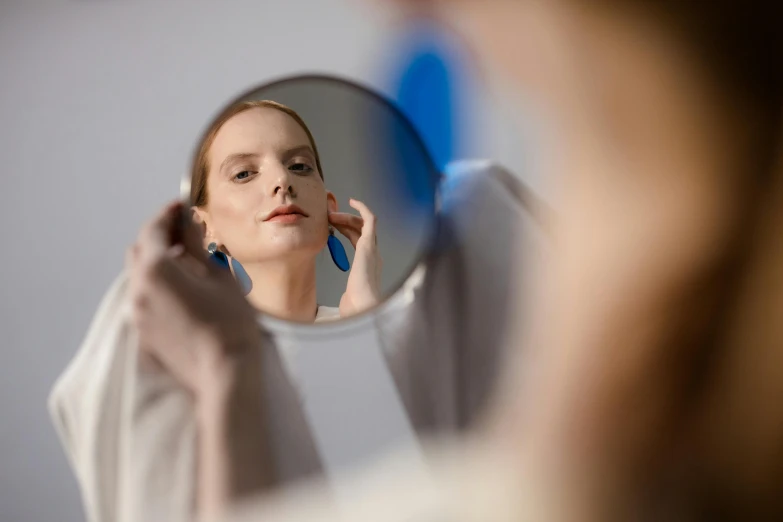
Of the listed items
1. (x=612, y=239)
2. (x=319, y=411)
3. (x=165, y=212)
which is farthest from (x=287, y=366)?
(x=612, y=239)

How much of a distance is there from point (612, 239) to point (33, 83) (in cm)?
54

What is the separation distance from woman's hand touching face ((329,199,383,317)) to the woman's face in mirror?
0.06ft

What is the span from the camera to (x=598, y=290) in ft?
1.52

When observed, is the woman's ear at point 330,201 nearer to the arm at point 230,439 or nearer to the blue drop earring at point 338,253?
the blue drop earring at point 338,253

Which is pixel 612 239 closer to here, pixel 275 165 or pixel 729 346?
pixel 729 346

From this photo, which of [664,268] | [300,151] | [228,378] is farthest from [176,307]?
[664,268]

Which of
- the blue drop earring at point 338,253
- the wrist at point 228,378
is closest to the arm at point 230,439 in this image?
the wrist at point 228,378

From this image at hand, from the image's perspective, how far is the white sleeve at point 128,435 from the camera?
0.47 metres

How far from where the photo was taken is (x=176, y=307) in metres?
0.48

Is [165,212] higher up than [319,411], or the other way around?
[165,212]

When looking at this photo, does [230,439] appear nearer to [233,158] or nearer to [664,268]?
[233,158]

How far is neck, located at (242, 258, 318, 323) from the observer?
0.55m

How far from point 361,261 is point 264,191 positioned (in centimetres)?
10

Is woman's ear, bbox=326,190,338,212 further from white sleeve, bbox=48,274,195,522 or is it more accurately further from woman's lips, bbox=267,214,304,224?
white sleeve, bbox=48,274,195,522
